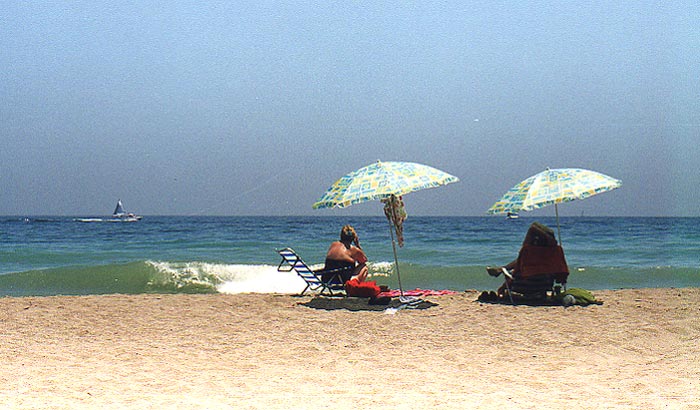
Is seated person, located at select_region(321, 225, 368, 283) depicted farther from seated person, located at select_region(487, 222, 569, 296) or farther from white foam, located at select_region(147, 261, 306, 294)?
white foam, located at select_region(147, 261, 306, 294)

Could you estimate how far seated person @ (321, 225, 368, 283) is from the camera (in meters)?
9.02

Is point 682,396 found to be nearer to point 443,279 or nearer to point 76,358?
point 76,358

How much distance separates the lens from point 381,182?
26.1 feet

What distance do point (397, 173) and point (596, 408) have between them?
4.35 m

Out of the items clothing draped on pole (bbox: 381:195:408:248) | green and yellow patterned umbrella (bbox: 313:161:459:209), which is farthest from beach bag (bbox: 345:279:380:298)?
green and yellow patterned umbrella (bbox: 313:161:459:209)

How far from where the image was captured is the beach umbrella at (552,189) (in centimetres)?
796

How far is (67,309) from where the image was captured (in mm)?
8680

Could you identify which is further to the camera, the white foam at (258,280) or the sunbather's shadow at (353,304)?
the white foam at (258,280)

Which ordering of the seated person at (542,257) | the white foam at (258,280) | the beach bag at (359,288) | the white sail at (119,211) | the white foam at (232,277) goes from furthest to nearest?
1. the white sail at (119,211)
2. the white foam at (232,277)
3. the white foam at (258,280)
4. the beach bag at (359,288)
5. the seated person at (542,257)

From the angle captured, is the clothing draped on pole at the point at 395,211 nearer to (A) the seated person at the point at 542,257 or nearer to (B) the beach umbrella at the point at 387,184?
(B) the beach umbrella at the point at 387,184

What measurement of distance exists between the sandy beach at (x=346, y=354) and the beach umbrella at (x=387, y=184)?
1.33m

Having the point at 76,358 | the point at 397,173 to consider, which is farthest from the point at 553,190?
the point at 76,358

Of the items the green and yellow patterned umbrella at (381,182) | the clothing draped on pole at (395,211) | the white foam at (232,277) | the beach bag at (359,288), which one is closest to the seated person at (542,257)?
the green and yellow patterned umbrella at (381,182)

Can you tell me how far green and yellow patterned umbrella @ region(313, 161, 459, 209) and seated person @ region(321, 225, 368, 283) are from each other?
800 mm
